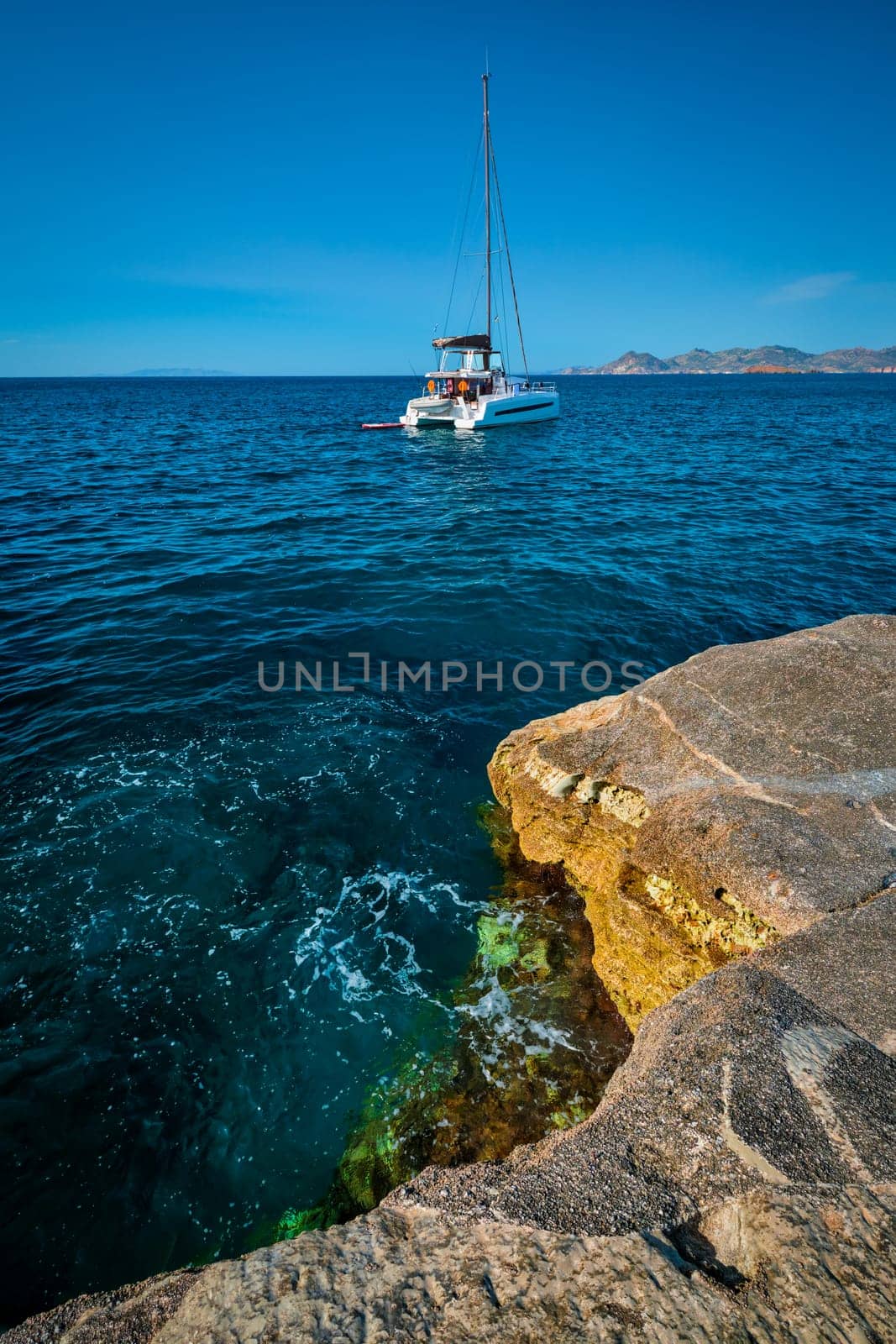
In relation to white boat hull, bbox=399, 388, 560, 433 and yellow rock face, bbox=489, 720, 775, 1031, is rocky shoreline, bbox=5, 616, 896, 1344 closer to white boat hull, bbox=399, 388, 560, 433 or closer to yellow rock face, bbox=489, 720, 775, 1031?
yellow rock face, bbox=489, 720, 775, 1031

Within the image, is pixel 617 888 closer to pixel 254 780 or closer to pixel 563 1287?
pixel 563 1287

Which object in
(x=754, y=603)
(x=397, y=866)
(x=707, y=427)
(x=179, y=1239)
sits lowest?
(x=179, y=1239)

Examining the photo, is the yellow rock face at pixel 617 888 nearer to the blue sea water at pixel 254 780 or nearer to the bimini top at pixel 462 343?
the blue sea water at pixel 254 780

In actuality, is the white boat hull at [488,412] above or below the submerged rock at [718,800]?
above

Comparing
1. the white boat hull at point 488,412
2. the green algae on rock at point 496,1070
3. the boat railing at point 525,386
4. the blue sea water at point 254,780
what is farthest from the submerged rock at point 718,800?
the boat railing at point 525,386

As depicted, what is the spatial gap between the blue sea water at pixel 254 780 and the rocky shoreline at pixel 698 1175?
181 centimetres

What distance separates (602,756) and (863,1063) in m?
3.24

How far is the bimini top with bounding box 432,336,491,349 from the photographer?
41.3 meters

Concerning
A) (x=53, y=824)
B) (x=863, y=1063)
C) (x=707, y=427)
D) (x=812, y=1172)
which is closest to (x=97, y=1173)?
(x=53, y=824)

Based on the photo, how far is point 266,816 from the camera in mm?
7219

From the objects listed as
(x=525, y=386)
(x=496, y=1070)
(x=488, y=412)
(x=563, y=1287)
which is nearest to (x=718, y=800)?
(x=496, y=1070)

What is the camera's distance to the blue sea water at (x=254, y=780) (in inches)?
171

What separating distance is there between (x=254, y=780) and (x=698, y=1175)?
6368mm

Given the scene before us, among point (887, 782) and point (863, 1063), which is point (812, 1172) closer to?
point (863, 1063)
